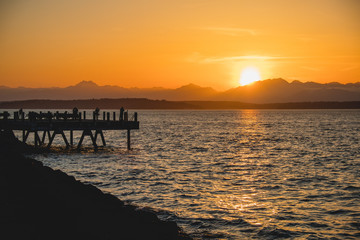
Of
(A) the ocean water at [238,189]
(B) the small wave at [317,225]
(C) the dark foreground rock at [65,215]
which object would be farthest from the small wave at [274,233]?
(C) the dark foreground rock at [65,215]

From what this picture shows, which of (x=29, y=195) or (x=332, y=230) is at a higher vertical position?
(x=29, y=195)

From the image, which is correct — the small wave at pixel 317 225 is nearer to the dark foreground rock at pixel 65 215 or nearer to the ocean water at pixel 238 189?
the ocean water at pixel 238 189

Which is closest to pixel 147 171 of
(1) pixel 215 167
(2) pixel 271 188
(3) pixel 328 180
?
(1) pixel 215 167

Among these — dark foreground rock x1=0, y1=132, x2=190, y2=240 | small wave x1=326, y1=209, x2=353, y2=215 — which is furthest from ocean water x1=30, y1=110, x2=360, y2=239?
dark foreground rock x1=0, y1=132, x2=190, y2=240

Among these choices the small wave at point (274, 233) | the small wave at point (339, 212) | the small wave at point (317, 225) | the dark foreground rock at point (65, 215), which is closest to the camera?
the dark foreground rock at point (65, 215)

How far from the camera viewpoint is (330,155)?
3669 cm

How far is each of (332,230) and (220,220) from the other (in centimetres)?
394

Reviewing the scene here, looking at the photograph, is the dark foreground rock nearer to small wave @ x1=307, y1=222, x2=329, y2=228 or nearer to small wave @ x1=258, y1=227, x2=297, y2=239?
small wave @ x1=258, y1=227, x2=297, y2=239

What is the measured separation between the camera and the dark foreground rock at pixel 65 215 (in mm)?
9555

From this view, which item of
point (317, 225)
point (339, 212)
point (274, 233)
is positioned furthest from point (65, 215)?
point (339, 212)

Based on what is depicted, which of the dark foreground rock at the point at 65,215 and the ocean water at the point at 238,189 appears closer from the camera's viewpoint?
the dark foreground rock at the point at 65,215

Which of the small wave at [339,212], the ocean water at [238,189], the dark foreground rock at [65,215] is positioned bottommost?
the ocean water at [238,189]

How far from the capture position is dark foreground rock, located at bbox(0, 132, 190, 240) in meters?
9.55

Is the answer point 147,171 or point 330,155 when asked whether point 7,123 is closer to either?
point 147,171
